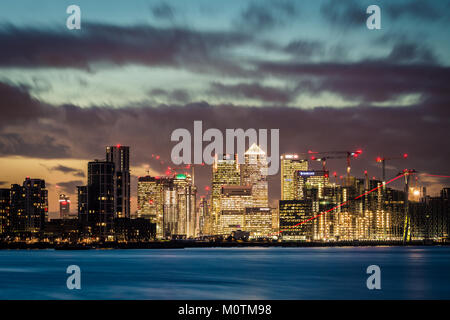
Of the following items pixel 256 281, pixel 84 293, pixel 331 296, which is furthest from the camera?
pixel 256 281

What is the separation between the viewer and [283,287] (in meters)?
87.0

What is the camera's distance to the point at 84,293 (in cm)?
7906
